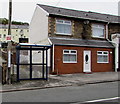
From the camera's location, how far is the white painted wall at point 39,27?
1906cm

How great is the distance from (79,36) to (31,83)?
9.31m

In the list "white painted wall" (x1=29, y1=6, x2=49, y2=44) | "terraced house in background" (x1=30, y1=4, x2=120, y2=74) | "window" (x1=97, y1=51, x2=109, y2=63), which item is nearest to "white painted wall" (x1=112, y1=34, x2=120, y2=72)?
"terraced house in background" (x1=30, y1=4, x2=120, y2=74)

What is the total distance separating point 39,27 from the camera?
21109 millimetres

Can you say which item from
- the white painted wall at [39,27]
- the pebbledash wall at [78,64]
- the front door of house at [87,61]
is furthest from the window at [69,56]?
the white painted wall at [39,27]

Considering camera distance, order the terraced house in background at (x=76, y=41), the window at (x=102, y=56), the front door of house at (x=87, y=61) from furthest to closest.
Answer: the window at (x=102, y=56)
the front door of house at (x=87, y=61)
the terraced house in background at (x=76, y=41)

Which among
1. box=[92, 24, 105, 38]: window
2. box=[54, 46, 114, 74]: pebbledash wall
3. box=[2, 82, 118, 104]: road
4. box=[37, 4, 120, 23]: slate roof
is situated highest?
box=[37, 4, 120, 23]: slate roof

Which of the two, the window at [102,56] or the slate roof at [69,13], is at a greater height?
the slate roof at [69,13]

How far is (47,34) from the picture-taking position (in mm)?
18344

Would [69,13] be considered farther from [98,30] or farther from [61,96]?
[61,96]

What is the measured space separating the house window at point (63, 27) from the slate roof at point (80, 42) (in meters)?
0.81

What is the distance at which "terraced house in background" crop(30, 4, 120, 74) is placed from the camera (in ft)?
57.5

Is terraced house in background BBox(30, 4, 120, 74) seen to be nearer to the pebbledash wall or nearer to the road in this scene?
the pebbledash wall

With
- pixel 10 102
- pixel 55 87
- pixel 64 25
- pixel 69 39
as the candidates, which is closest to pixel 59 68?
pixel 69 39

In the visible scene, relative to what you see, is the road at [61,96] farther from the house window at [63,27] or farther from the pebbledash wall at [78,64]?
the house window at [63,27]
